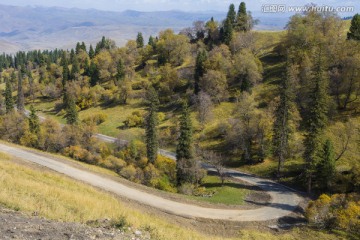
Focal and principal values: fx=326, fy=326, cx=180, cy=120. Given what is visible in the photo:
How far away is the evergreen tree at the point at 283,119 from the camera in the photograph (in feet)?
160

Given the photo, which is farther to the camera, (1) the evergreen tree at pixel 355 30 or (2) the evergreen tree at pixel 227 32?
(2) the evergreen tree at pixel 227 32

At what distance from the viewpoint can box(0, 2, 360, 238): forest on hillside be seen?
157ft

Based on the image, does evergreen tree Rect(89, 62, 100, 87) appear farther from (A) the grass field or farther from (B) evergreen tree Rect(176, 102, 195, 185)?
(A) the grass field

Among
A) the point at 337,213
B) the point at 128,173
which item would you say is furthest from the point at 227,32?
the point at 337,213

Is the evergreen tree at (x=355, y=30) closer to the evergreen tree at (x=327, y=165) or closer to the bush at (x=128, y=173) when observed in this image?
the evergreen tree at (x=327, y=165)

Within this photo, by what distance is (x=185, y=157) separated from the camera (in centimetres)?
5066

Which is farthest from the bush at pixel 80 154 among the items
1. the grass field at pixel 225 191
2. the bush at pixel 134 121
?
the bush at pixel 134 121

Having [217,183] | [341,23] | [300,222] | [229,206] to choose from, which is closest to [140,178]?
[217,183]

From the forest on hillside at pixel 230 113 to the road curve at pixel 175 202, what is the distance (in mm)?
4435

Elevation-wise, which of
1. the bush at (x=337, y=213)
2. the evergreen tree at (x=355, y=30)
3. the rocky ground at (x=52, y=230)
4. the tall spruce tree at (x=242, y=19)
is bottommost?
the bush at (x=337, y=213)

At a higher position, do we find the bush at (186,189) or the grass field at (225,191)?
the bush at (186,189)

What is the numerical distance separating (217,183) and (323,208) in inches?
790

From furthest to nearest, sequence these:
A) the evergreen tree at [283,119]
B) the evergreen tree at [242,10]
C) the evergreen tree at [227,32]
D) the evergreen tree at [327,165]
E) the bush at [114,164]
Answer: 1. the evergreen tree at [242,10]
2. the evergreen tree at [227,32]
3. the bush at [114,164]
4. the evergreen tree at [283,119]
5. the evergreen tree at [327,165]

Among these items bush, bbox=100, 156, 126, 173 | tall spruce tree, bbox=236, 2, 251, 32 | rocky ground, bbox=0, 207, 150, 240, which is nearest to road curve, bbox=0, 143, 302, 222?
bush, bbox=100, 156, 126, 173
